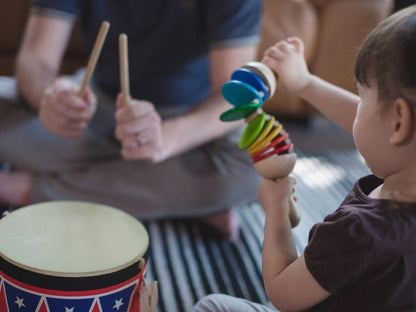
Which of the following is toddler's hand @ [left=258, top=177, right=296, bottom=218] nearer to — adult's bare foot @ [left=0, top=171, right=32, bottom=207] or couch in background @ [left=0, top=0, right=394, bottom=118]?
adult's bare foot @ [left=0, top=171, right=32, bottom=207]

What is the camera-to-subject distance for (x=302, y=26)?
2137 mm

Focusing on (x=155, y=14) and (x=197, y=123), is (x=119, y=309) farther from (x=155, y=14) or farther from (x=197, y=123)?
(x=155, y=14)

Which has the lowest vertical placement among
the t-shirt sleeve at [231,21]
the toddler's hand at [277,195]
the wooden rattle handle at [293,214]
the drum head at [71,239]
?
the drum head at [71,239]

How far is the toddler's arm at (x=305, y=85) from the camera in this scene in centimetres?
76

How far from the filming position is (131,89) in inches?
54.4

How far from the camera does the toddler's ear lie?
554 mm

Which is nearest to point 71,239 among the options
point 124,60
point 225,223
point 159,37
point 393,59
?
point 124,60

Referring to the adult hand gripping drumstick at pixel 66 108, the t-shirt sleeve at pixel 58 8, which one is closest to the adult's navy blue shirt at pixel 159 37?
the t-shirt sleeve at pixel 58 8

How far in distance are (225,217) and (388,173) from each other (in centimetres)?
73

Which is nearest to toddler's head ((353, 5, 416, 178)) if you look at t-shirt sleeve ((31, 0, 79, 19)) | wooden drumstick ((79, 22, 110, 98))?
wooden drumstick ((79, 22, 110, 98))

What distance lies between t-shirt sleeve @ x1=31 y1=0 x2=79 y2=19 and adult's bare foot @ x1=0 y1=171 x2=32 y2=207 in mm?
406

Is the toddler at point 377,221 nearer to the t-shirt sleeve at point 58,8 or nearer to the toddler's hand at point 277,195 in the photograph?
the toddler's hand at point 277,195

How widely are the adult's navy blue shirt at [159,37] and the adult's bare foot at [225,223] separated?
0.31 metres

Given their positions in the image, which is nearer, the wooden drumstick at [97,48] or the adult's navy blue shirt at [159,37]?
the wooden drumstick at [97,48]
